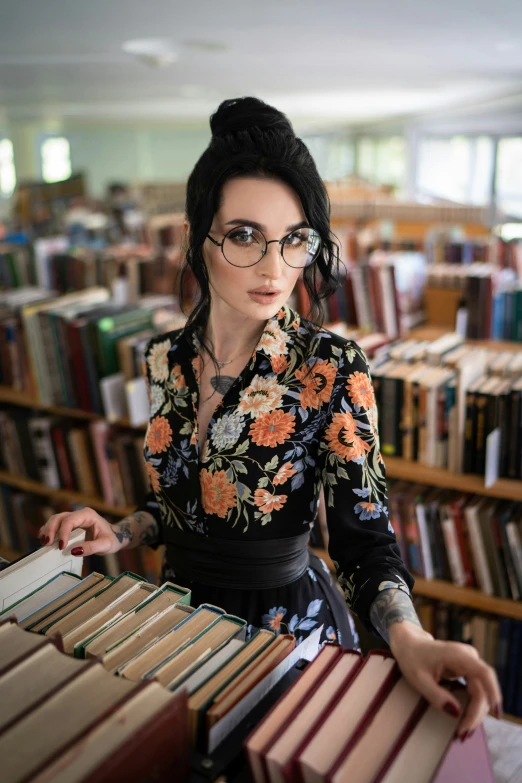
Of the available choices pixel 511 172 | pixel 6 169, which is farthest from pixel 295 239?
pixel 6 169

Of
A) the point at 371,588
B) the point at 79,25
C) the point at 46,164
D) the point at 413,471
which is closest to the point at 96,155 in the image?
the point at 46,164

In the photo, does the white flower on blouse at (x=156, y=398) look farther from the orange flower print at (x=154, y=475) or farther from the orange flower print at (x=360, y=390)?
the orange flower print at (x=360, y=390)

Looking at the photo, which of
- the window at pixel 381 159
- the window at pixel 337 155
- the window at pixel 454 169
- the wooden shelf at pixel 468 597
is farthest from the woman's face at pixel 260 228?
the window at pixel 337 155

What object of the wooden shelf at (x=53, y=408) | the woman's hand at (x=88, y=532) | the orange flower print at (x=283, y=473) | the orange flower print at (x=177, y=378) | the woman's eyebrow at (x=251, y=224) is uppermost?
the woman's eyebrow at (x=251, y=224)

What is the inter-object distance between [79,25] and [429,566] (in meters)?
2.35

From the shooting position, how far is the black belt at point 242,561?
3.58ft

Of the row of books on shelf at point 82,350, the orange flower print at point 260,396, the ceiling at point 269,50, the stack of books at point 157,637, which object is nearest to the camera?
the stack of books at point 157,637

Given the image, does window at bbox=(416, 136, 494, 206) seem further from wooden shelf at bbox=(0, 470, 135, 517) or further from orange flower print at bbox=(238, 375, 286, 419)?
orange flower print at bbox=(238, 375, 286, 419)

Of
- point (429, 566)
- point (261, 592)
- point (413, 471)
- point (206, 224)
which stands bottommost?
point (429, 566)

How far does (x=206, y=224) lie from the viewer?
104 centimetres

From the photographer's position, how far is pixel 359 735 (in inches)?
24.0

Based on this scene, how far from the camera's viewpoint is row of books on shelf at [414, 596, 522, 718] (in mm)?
2018

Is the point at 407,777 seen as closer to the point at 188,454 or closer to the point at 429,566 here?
the point at 188,454

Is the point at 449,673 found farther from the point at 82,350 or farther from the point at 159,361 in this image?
the point at 82,350
